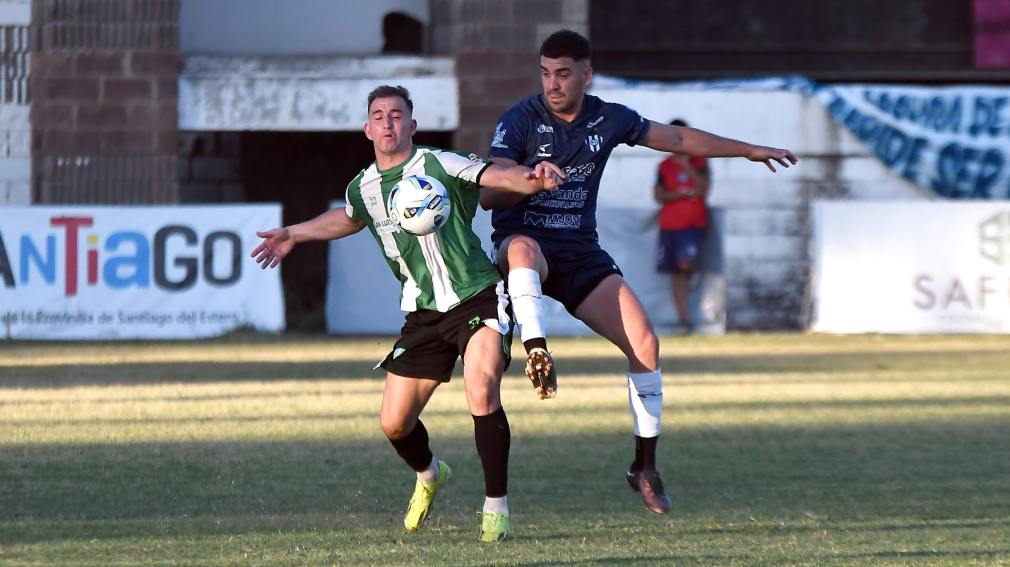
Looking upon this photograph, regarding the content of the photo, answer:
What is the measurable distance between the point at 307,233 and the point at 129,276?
11.3 meters

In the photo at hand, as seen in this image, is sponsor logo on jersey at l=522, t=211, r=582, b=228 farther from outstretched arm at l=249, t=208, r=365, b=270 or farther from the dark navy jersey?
outstretched arm at l=249, t=208, r=365, b=270

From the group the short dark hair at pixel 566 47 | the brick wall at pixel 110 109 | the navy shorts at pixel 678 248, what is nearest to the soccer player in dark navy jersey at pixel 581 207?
the short dark hair at pixel 566 47

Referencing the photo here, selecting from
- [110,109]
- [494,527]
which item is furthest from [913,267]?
[494,527]

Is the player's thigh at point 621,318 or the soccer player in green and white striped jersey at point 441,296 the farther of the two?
the player's thigh at point 621,318

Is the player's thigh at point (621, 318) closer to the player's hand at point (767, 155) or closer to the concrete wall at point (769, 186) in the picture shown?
the player's hand at point (767, 155)

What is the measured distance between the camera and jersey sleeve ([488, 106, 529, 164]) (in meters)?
7.22

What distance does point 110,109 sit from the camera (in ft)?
70.9

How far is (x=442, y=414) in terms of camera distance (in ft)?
38.8

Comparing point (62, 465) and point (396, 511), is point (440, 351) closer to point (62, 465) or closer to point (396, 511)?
point (396, 511)

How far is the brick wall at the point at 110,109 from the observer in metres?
21.5

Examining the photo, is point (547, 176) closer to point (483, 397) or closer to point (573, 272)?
point (483, 397)

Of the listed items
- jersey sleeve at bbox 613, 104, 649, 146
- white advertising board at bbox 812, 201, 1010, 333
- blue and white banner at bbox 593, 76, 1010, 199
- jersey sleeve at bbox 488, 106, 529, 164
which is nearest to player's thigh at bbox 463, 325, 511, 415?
jersey sleeve at bbox 488, 106, 529, 164

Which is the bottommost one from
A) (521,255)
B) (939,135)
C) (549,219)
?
(521,255)

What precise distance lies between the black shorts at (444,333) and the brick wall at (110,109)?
594 inches
